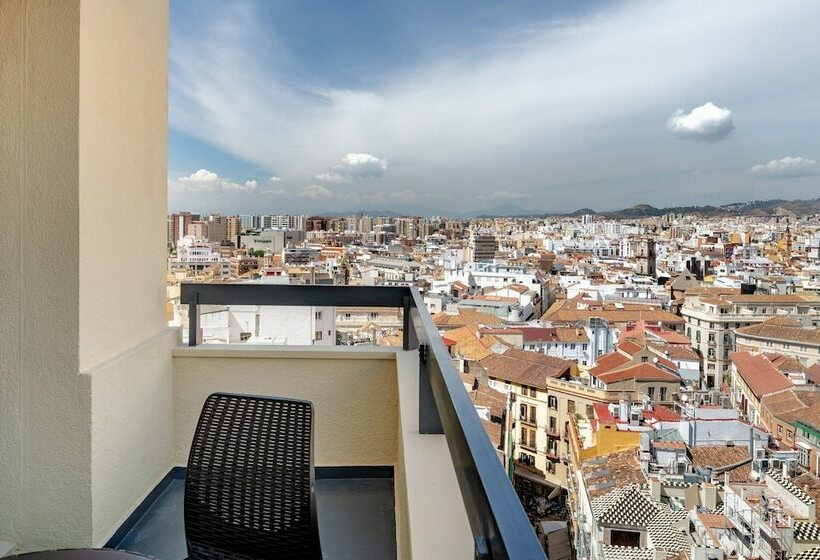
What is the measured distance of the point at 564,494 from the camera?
2.27 m

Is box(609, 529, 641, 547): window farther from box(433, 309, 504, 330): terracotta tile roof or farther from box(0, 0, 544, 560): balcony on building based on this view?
box(433, 309, 504, 330): terracotta tile roof

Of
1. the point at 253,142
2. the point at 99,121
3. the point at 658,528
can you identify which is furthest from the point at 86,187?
the point at 253,142

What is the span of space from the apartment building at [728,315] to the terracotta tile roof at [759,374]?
0.24 metres

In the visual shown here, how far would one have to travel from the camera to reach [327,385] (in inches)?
117

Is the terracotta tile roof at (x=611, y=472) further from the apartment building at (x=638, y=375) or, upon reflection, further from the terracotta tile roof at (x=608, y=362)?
the terracotta tile roof at (x=608, y=362)

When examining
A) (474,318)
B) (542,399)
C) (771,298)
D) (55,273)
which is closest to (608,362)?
(542,399)

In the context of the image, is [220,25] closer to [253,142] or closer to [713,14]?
[253,142]

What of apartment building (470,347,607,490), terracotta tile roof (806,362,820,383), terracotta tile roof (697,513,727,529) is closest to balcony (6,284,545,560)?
apartment building (470,347,607,490)

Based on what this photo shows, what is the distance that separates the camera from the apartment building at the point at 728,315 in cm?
A: 396

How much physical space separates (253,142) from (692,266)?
543 cm

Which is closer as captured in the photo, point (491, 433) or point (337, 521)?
point (491, 433)

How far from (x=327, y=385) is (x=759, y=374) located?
2312 mm

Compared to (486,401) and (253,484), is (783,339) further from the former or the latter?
(253,484)

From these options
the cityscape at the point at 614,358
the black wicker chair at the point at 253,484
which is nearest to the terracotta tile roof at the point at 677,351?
the cityscape at the point at 614,358
